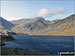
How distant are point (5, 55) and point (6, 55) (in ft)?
0.91

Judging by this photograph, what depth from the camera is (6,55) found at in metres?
36.5

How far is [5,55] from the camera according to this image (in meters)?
36.3
